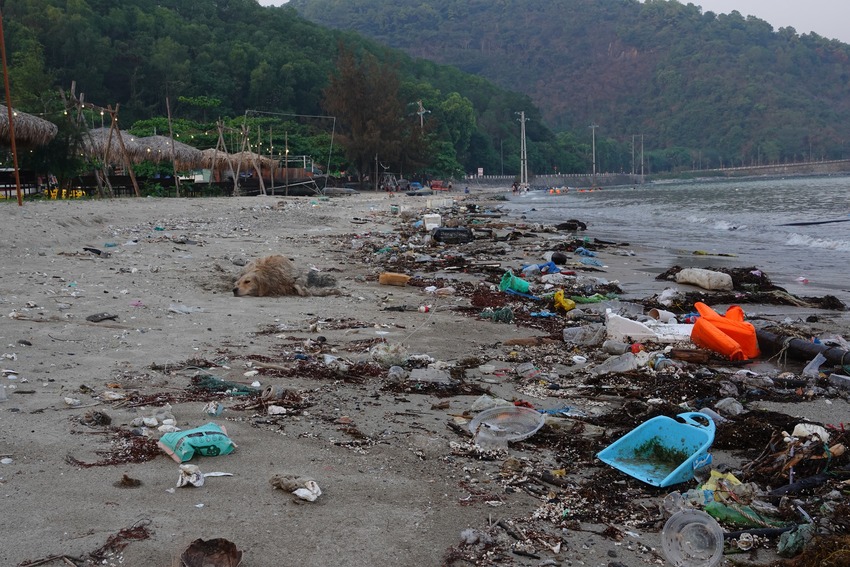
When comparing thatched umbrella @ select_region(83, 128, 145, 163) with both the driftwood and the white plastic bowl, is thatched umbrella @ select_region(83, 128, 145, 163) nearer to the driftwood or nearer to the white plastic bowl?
the driftwood

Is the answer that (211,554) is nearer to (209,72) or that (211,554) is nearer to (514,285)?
(514,285)

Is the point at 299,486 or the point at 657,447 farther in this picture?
the point at 657,447

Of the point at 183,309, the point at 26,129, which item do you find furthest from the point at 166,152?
the point at 183,309

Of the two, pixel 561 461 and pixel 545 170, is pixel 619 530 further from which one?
pixel 545 170

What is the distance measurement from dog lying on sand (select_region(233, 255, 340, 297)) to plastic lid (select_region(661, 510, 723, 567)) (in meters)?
5.85

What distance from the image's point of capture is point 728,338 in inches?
230

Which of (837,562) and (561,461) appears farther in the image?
(561,461)

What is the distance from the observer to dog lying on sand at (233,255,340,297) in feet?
25.8

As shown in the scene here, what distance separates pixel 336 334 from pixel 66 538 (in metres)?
→ 3.90

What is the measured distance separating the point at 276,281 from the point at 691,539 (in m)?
5.98

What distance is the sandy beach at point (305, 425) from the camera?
2.60 m

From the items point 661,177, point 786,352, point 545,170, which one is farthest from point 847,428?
point 661,177

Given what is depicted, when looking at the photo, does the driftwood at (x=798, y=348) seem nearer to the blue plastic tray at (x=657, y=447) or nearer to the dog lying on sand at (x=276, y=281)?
the blue plastic tray at (x=657, y=447)

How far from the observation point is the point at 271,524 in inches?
104
